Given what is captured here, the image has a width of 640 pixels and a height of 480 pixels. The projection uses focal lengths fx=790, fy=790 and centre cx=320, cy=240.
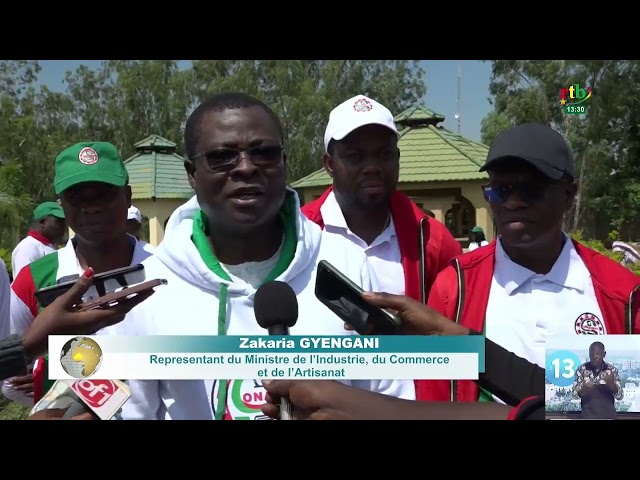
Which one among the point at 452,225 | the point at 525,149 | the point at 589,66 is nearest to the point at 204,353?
the point at 452,225

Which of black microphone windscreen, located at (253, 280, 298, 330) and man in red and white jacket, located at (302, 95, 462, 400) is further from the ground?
man in red and white jacket, located at (302, 95, 462, 400)

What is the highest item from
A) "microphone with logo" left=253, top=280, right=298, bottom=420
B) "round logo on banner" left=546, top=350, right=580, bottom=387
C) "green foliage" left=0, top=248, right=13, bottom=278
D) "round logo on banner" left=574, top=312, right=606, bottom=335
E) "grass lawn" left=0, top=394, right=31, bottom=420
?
"green foliage" left=0, top=248, right=13, bottom=278

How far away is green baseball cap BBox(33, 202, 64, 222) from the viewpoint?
3.27 meters

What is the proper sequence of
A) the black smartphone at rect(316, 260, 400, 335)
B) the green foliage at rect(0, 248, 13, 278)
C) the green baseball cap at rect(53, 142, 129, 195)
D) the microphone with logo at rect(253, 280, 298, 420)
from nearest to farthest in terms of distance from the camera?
the microphone with logo at rect(253, 280, 298, 420)
the black smartphone at rect(316, 260, 400, 335)
the green baseball cap at rect(53, 142, 129, 195)
the green foliage at rect(0, 248, 13, 278)

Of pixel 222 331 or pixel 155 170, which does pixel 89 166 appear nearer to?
pixel 155 170

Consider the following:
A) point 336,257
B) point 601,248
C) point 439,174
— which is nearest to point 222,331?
point 336,257

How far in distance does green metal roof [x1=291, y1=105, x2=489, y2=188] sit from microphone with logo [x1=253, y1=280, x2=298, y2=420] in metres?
0.70

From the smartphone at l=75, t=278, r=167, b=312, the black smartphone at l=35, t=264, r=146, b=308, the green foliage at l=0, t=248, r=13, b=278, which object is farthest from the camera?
the green foliage at l=0, t=248, r=13, b=278

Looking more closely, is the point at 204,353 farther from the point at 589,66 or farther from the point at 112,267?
the point at 589,66

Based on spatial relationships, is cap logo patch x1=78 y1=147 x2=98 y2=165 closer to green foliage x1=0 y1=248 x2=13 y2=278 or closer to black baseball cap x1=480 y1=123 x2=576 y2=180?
A: green foliage x1=0 y1=248 x2=13 y2=278

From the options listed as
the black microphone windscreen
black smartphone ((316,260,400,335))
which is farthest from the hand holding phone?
black smartphone ((316,260,400,335))

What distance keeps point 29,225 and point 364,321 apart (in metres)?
1.52

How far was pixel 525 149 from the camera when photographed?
316 cm

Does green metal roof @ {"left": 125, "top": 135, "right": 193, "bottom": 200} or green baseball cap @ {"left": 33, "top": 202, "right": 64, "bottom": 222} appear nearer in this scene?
green metal roof @ {"left": 125, "top": 135, "right": 193, "bottom": 200}
